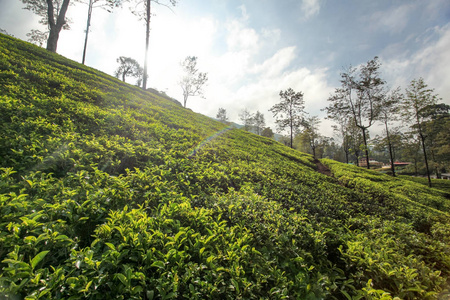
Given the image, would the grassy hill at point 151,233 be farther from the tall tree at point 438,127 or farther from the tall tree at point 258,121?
the tall tree at point 258,121

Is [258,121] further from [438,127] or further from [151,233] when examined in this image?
[151,233]

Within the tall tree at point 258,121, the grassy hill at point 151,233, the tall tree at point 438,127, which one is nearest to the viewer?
the grassy hill at point 151,233

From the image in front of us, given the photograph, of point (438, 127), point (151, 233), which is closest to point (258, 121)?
point (438, 127)

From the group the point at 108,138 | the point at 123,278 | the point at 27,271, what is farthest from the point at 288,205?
the point at 108,138

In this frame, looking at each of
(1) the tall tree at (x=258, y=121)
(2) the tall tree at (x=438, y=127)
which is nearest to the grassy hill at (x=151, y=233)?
(2) the tall tree at (x=438, y=127)

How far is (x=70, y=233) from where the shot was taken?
2002mm

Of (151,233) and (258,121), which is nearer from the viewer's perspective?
(151,233)

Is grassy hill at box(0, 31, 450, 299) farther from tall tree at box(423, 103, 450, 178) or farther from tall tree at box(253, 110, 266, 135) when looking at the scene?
tall tree at box(253, 110, 266, 135)

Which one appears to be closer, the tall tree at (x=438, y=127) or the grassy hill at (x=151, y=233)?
the grassy hill at (x=151, y=233)

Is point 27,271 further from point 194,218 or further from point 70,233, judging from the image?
point 194,218

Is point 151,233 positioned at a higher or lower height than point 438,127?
lower

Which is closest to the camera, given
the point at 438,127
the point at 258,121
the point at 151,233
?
the point at 151,233

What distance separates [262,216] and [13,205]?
11.0ft

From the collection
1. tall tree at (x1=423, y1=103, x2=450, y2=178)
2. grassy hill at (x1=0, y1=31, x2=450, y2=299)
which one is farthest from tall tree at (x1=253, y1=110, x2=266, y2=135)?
→ grassy hill at (x1=0, y1=31, x2=450, y2=299)
